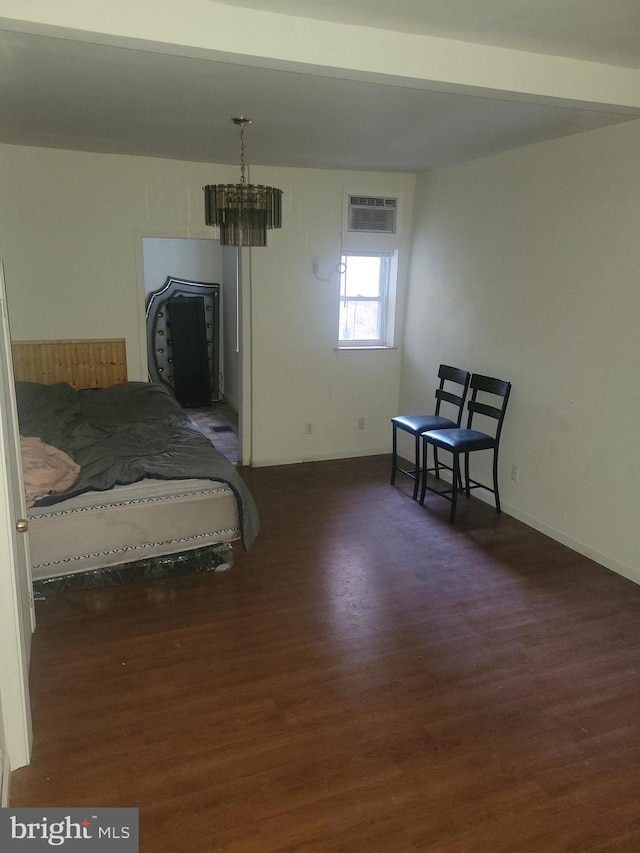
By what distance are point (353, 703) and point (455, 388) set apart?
312 cm

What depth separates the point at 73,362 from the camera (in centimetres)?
496

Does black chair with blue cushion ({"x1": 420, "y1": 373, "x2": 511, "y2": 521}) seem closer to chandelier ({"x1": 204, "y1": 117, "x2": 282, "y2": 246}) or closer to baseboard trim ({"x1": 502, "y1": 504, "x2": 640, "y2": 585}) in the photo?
baseboard trim ({"x1": 502, "y1": 504, "x2": 640, "y2": 585})

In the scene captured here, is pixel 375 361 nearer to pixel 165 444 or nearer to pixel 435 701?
pixel 165 444

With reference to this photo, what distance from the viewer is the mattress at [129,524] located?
3.08m

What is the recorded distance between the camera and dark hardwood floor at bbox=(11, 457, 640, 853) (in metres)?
2.03

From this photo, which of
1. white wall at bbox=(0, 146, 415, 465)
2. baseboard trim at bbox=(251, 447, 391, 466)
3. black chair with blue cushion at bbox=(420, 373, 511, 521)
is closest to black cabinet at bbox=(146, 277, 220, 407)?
white wall at bbox=(0, 146, 415, 465)

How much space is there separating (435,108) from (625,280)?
1481mm

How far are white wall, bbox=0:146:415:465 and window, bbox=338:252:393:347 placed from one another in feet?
0.57

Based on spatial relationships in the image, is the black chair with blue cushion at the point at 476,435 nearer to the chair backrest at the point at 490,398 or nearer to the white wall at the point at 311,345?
the chair backrest at the point at 490,398

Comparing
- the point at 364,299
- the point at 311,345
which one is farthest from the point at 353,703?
the point at 364,299

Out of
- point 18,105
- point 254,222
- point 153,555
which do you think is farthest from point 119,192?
point 153,555

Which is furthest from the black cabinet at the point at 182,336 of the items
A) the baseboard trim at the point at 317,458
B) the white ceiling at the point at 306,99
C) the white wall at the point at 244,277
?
the white ceiling at the point at 306,99

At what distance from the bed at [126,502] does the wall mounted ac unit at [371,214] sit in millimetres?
2549

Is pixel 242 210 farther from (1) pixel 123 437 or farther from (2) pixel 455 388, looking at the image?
(2) pixel 455 388
